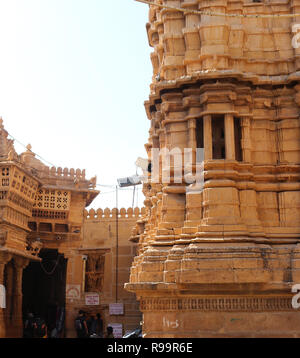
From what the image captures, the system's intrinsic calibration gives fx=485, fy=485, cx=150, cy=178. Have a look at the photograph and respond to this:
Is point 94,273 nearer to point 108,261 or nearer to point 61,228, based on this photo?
point 108,261

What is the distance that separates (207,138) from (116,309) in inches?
521

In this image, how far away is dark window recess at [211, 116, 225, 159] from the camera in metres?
12.1

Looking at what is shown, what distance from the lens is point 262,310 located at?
10.1m

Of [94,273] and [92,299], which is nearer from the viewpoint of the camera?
[92,299]

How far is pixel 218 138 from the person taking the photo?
12.2 meters

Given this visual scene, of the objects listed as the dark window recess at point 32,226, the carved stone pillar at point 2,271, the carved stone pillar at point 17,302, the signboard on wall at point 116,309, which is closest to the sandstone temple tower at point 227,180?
the carved stone pillar at point 2,271

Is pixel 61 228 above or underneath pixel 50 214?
underneath

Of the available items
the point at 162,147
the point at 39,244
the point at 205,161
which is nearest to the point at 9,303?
the point at 39,244

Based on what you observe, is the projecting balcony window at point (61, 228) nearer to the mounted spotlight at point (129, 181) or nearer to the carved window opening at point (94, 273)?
the carved window opening at point (94, 273)

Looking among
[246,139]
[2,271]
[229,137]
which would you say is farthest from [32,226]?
[246,139]

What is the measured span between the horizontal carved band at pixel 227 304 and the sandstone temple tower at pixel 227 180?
0.07 ft

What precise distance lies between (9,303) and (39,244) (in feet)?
10.2
